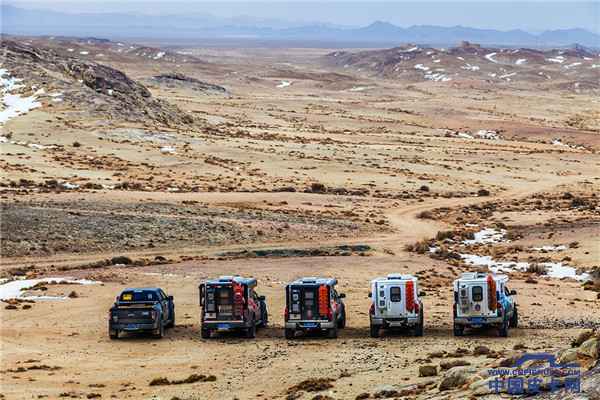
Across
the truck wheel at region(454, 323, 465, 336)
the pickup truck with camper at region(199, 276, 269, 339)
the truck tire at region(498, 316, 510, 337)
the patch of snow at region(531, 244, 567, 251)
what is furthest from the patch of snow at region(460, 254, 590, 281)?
the pickup truck with camper at region(199, 276, 269, 339)

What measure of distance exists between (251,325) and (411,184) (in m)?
54.2

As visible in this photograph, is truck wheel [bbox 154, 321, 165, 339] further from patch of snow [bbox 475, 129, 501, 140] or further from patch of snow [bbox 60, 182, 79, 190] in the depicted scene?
patch of snow [bbox 475, 129, 501, 140]

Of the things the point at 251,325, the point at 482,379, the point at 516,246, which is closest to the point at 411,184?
the point at 516,246

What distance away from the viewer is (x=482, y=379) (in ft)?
71.2

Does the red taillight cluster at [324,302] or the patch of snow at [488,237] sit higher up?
the red taillight cluster at [324,302]

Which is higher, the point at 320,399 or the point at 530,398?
the point at 530,398

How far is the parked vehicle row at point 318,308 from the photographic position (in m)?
32.6

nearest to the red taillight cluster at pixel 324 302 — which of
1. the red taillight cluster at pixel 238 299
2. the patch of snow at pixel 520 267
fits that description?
the red taillight cluster at pixel 238 299

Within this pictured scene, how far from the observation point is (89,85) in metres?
123

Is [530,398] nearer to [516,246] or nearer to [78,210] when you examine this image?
[516,246]

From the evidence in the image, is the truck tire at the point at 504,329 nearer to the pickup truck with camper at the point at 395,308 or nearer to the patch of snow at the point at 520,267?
the pickup truck with camper at the point at 395,308

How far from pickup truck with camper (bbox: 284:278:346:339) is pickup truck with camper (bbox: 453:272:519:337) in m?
3.73

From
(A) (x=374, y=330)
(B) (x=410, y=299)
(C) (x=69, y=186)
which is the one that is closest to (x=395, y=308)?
(B) (x=410, y=299)

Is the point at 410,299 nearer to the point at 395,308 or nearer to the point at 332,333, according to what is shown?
the point at 395,308
